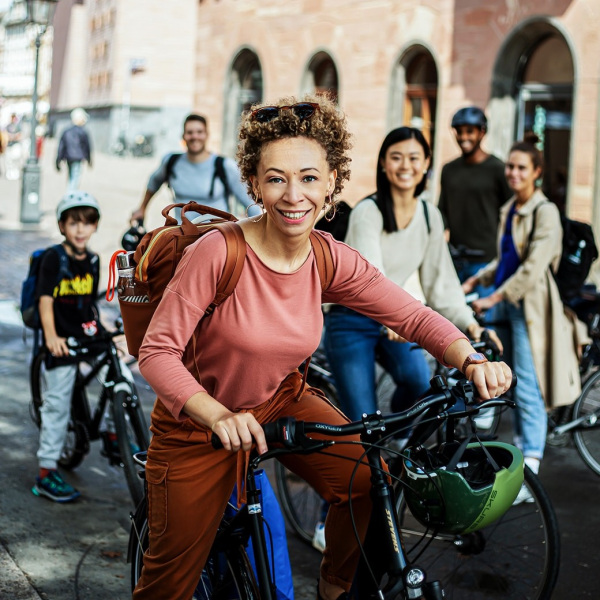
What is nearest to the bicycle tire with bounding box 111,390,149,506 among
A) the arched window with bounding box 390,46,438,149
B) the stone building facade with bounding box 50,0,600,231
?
the stone building facade with bounding box 50,0,600,231

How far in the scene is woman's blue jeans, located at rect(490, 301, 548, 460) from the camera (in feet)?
→ 19.1

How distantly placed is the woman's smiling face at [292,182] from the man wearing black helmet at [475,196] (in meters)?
5.06

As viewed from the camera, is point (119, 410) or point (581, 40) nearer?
point (119, 410)

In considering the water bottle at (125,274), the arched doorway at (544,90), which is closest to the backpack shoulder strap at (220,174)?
the water bottle at (125,274)

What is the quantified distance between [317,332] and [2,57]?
84339 mm

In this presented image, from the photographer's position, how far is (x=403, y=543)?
2932mm

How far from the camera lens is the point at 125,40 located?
45281 millimetres

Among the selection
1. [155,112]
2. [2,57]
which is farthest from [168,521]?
[2,57]

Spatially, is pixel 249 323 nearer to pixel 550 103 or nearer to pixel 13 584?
pixel 13 584

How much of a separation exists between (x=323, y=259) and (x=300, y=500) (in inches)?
95.3

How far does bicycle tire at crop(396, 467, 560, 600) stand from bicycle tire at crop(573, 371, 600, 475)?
2240 millimetres

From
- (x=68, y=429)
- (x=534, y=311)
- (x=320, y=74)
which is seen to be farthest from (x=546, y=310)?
(x=320, y=74)

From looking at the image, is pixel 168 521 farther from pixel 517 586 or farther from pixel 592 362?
pixel 592 362

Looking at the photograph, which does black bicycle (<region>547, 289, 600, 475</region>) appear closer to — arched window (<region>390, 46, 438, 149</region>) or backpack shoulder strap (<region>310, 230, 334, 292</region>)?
backpack shoulder strap (<region>310, 230, 334, 292</region>)
